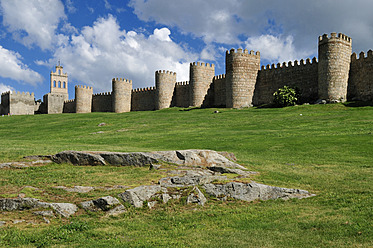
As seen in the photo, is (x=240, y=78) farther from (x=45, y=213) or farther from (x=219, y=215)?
(x=45, y=213)

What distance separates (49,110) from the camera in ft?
295

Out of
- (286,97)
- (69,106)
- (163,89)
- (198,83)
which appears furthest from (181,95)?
(69,106)

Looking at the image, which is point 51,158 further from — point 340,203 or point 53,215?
point 340,203

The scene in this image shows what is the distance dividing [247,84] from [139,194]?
1916 inches

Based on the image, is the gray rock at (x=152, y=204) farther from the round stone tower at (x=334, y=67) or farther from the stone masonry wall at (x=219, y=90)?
the stone masonry wall at (x=219, y=90)

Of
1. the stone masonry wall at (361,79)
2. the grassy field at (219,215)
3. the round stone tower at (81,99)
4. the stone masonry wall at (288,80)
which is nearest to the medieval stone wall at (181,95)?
the stone masonry wall at (288,80)

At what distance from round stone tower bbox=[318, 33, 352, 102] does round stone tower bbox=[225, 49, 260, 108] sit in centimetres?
A: 1241

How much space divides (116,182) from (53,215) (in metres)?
2.87

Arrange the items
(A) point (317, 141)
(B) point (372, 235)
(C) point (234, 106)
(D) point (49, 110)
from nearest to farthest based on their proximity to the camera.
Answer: (B) point (372, 235), (A) point (317, 141), (C) point (234, 106), (D) point (49, 110)

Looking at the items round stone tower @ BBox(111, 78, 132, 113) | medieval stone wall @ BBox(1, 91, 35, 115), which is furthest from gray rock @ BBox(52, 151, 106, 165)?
medieval stone wall @ BBox(1, 91, 35, 115)

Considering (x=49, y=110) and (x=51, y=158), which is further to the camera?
(x=49, y=110)

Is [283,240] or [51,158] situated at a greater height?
[51,158]

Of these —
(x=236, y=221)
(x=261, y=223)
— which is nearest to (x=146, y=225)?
(x=236, y=221)

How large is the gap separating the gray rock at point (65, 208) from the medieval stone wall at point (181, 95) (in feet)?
192
